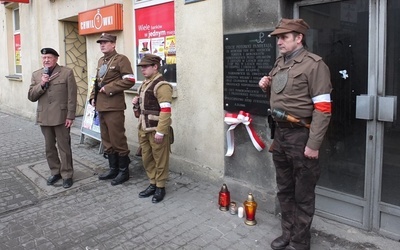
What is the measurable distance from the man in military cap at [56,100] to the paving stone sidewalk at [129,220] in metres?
0.51

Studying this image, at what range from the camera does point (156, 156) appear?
14.4ft

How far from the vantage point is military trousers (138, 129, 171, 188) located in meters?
4.35

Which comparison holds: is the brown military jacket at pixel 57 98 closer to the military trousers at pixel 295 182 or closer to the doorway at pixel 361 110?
the military trousers at pixel 295 182

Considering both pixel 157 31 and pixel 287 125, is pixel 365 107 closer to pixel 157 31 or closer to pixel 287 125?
pixel 287 125

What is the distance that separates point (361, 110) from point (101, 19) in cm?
493

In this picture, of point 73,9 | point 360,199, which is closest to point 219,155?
point 360,199

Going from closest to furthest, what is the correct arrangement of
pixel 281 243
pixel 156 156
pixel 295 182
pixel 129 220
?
1. pixel 295 182
2. pixel 281 243
3. pixel 129 220
4. pixel 156 156

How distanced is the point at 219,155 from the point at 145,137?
103 cm

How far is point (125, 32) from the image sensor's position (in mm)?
6344

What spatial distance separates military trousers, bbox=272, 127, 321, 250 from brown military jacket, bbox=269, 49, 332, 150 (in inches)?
6.5

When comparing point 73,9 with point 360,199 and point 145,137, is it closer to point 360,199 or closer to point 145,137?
point 145,137

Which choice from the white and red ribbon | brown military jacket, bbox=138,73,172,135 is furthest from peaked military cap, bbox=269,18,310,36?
brown military jacket, bbox=138,73,172,135

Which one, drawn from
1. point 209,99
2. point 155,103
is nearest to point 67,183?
point 155,103

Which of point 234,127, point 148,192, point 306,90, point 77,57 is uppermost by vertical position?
point 77,57
